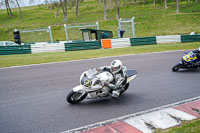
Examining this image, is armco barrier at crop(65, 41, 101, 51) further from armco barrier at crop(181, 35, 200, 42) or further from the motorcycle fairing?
the motorcycle fairing

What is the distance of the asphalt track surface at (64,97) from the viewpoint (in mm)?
5898

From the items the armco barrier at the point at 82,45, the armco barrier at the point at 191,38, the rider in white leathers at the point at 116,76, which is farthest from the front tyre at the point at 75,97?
the armco barrier at the point at 191,38

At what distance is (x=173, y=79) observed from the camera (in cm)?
1020

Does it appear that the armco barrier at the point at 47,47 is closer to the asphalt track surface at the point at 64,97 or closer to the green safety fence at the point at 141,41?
the green safety fence at the point at 141,41

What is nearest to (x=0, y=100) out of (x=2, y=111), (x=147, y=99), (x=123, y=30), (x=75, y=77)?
(x=2, y=111)

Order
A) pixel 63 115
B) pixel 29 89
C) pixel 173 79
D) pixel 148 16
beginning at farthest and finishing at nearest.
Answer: pixel 148 16 → pixel 173 79 → pixel 29 89 → pixel 63 115

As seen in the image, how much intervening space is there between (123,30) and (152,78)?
56.8 ft

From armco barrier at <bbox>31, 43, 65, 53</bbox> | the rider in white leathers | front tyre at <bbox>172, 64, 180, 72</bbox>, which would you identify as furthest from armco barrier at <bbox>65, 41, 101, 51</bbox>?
the rider in white leathers

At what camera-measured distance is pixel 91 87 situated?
6.92 metres

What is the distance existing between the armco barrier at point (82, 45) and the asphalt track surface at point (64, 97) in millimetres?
8953

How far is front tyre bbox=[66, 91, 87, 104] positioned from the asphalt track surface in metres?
0.17

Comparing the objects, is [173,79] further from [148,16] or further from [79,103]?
[148,16]

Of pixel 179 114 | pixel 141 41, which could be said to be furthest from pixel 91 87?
pixel 141 41

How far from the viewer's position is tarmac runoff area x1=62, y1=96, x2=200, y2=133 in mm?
5355
